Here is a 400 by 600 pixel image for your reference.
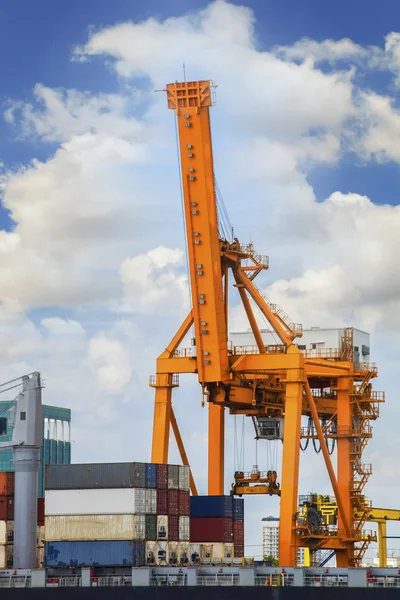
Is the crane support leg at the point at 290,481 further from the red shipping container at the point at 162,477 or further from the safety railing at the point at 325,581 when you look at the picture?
the red shipping container at the point at 162,477

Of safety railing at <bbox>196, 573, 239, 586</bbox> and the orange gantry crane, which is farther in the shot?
the orange gantry crane

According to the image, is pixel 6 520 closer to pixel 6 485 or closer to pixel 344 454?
pixel 6 485

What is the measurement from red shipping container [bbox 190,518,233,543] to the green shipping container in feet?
21.9

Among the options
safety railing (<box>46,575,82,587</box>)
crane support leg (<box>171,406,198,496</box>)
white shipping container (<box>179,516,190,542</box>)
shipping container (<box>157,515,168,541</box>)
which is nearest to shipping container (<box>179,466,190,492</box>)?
white shipping container (<box>179,516,190,542</box>)

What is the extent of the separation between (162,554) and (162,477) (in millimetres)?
4167

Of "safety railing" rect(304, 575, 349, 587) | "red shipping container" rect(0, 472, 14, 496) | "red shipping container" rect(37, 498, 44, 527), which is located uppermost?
"red shipping container" rect(0, 472, 14, 496)

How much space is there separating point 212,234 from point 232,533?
18.1 metres

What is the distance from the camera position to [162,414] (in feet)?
257

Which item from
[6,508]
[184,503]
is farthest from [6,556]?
[184,503]

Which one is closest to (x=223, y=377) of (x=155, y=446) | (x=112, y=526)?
(x=155, y=446)

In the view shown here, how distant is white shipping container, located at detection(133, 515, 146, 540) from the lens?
63.4 m

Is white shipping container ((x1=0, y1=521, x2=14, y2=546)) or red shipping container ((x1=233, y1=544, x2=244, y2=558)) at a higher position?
white shipping container ((x1=0, y1=521, x2=14, y2=546))

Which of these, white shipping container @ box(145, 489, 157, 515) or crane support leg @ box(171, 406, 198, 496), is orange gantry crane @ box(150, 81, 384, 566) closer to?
crane support leg @ box(171, 406, 198, 496)

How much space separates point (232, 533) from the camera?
7194cm
